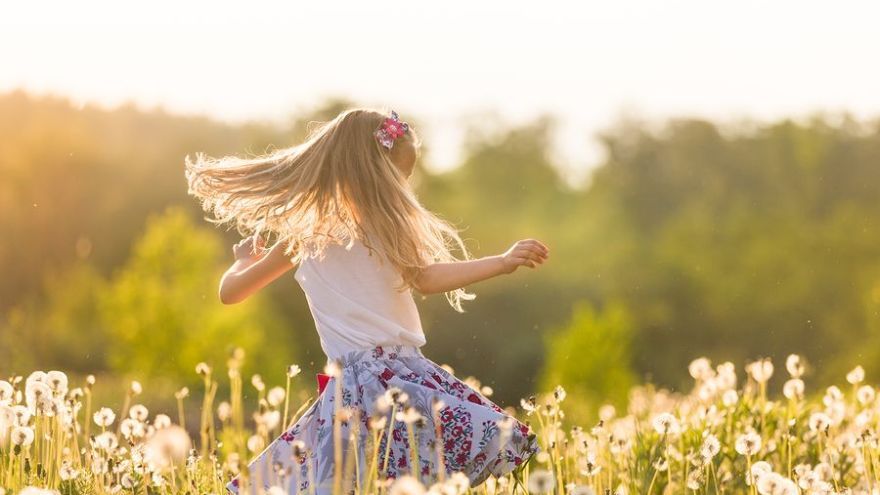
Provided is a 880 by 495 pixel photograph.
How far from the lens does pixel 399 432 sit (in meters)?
4.34

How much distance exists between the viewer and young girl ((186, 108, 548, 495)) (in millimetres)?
4242

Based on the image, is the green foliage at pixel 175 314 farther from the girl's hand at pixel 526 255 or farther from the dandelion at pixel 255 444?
the girl's hand at pixel 526 255

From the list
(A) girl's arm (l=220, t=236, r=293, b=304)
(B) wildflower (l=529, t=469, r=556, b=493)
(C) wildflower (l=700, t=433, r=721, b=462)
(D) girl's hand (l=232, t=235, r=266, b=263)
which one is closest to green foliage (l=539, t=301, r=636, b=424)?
(D) girl's hand (l=232, t=235, r=266, b=263)

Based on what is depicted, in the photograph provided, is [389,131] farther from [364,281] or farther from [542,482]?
[542,482]

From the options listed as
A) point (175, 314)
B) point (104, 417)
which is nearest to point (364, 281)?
point (104, 417)

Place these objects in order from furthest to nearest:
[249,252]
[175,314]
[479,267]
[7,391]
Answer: [175,314]
[249,252]
[7,391]
[479,267]

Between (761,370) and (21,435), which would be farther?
(761,370)

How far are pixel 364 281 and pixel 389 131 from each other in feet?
2.03

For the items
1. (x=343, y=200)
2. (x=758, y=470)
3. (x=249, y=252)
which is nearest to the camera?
(x=758, y=470)

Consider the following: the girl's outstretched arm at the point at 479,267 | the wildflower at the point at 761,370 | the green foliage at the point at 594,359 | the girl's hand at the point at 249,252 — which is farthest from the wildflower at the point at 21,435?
the green foliage at the point at 594,359

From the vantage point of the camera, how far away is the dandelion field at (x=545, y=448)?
398 centimetres

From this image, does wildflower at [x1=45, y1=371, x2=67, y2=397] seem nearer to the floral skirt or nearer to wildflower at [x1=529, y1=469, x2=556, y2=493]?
the floral skirt

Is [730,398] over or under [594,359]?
under

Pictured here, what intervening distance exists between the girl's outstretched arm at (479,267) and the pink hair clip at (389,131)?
56 cm
